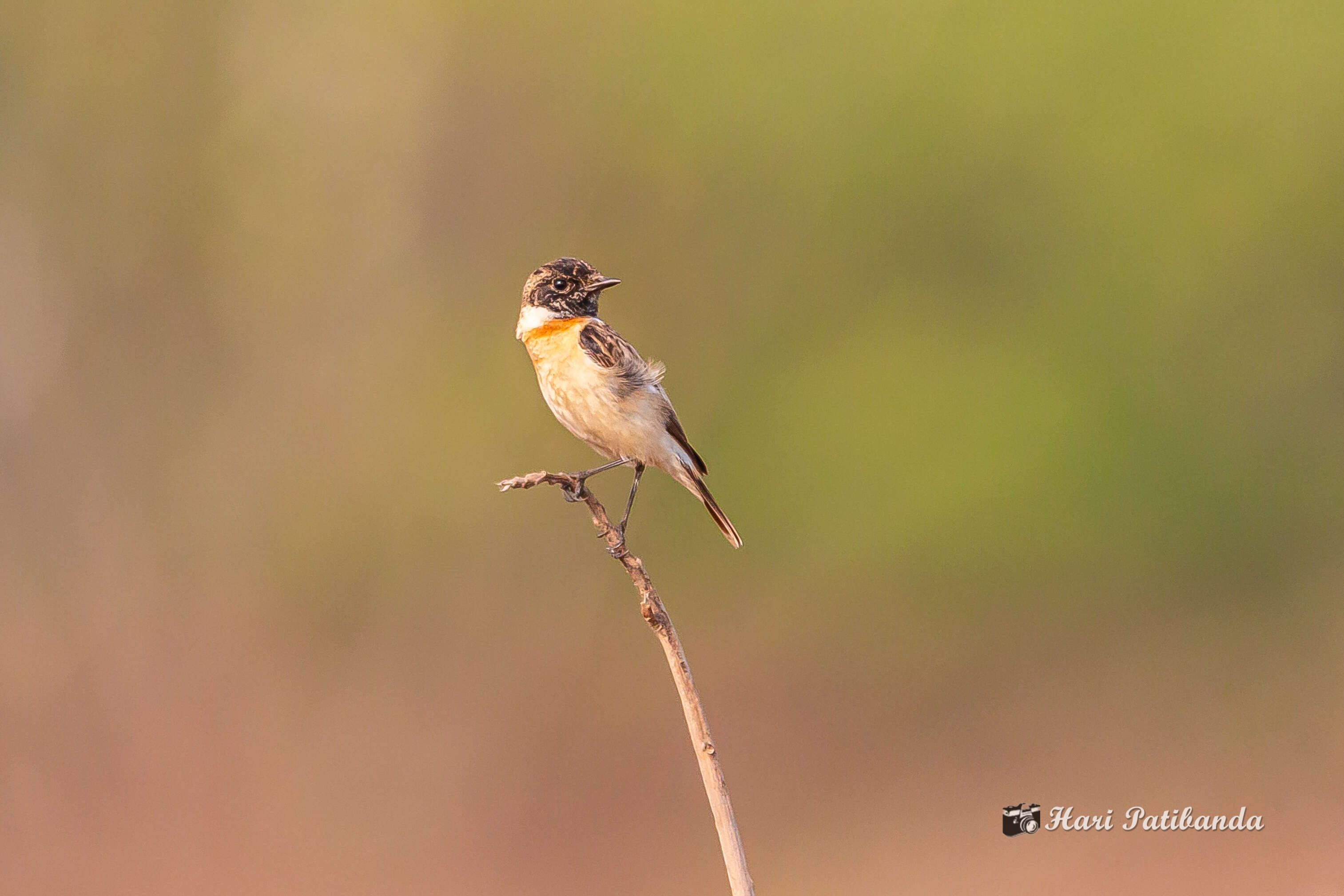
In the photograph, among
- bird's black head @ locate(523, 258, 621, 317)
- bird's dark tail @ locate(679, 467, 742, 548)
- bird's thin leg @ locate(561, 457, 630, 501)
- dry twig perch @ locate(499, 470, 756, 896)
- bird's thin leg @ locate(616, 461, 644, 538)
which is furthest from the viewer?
bird's black head @ locate(523, 258, 621, 317)

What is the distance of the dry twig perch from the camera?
2.31 meters

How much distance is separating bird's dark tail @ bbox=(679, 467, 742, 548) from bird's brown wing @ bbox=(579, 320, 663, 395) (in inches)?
14.3

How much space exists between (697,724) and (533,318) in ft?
6.82

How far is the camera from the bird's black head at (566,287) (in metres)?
4.15

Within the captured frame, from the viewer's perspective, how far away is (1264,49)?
33.8 ft

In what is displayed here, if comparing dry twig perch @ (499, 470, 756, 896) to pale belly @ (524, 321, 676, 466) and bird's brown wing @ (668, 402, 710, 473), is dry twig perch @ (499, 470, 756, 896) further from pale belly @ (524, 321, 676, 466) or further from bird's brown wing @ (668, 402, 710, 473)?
bird's brown wing @ (668, 402, 710, 473)

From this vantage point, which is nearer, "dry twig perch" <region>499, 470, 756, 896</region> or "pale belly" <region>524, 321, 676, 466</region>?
"dry twig perch" <region>499, 470, 756, 896</region>

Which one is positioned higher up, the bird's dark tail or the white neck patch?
the white neck patch

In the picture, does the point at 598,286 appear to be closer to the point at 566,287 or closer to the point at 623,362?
the point at 566,287

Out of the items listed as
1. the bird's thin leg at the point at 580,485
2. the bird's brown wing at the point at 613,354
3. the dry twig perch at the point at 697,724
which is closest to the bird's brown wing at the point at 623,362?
the bird's brown wing at the point at 613,354

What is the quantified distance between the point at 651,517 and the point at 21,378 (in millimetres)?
5085

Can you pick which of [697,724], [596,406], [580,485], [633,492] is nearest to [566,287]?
[596,406]

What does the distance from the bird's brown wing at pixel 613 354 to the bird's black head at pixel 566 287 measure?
112mm

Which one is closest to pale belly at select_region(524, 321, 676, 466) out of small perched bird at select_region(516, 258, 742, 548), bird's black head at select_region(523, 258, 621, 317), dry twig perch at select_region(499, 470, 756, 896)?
small perched bird at select_region(516, 258, 742, 548)
